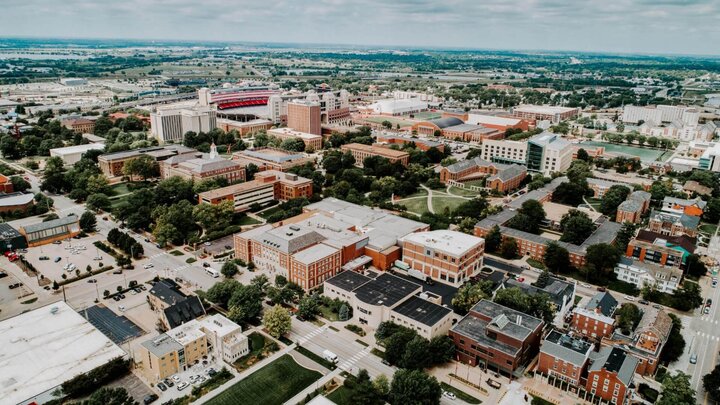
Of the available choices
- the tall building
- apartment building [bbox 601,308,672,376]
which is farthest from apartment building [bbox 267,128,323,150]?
apartment building [bbox 601,308,672,376]

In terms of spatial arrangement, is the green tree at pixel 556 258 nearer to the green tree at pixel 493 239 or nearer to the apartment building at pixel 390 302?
the green tree at pixel 493 239

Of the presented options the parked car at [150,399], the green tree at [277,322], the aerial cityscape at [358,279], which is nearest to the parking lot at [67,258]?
the aerial cityscape at [358,279]

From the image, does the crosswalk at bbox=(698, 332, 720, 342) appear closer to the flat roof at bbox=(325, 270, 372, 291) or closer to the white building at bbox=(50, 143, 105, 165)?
the flat roof at bbox=(325, 270, 372, 291)

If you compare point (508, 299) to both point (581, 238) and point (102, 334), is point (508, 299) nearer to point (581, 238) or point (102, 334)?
point (581, 238)

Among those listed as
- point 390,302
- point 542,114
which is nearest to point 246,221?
point 390,302

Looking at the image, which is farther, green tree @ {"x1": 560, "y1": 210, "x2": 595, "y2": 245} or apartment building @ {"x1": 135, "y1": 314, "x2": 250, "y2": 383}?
green tree @ {"x1": 560, "y1": 210, "x2": 595, "y2": 245}
